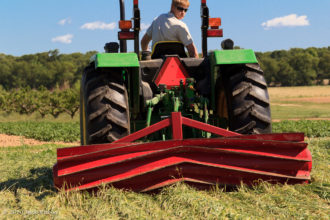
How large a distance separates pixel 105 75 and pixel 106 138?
668 mm

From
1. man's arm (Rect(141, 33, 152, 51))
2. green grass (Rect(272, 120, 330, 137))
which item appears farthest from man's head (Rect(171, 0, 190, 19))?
green grass (Rect(272, 120, 330, 137))

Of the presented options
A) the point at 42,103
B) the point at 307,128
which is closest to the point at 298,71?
the point at 42,103

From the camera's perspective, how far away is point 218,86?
468 cm

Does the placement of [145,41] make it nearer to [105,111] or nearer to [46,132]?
[105,111]

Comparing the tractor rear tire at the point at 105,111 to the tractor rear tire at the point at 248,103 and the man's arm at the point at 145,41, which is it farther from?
the man's arm at the point at 145,41

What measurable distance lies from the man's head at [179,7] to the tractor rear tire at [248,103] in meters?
1.38

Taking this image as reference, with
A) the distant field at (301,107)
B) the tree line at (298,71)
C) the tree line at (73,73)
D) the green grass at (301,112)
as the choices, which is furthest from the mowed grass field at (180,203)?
the tree line at (298,71)

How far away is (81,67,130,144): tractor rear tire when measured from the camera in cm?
369

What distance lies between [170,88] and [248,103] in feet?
3.80

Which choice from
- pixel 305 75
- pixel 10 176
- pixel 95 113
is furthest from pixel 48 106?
pixel 305 75

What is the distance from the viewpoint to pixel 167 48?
5000 millimetres

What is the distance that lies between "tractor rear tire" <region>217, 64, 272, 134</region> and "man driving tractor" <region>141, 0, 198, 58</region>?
109 centimetres

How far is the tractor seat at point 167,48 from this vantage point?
16.3 ft

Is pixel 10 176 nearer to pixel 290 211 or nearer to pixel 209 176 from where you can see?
pixel 209 176
